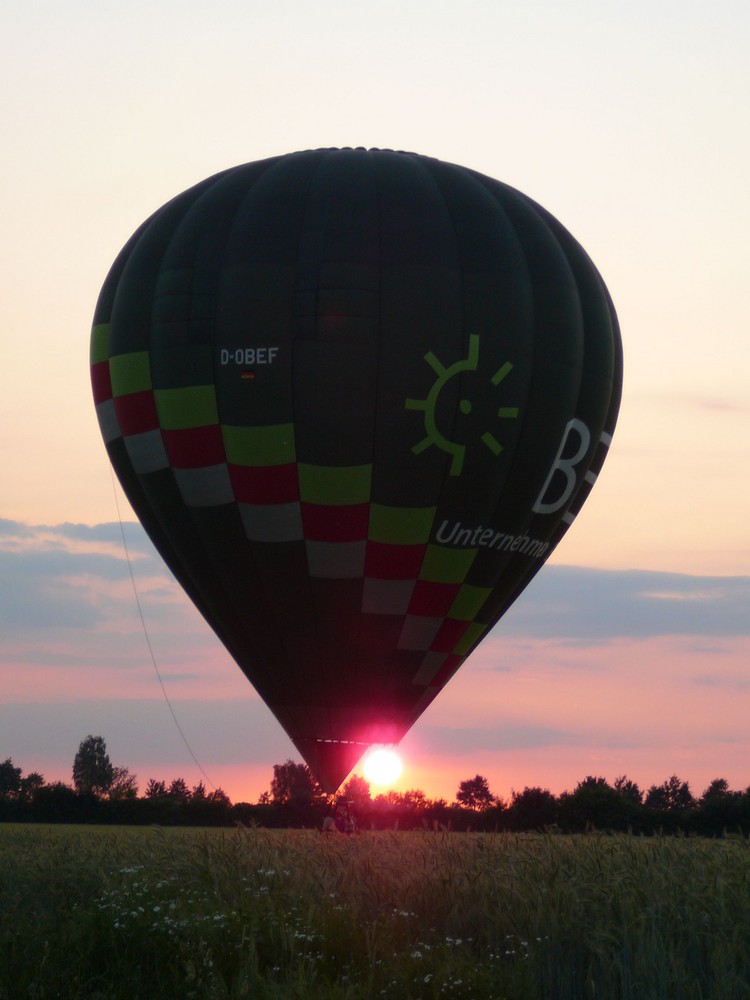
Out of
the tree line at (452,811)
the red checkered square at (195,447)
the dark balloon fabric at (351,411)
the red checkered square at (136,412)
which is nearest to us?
the dark balloon fabric at (351,411)

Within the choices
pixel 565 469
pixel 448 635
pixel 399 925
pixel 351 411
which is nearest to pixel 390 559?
pixel 448 635

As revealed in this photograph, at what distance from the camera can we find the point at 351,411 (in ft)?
67.5

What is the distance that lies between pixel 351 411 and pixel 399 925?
359 inches

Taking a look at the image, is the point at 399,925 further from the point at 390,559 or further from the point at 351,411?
the point at 351,411

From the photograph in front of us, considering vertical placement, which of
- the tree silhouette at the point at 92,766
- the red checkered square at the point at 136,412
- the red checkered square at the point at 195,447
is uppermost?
the tree silhouette at the point at 92,766

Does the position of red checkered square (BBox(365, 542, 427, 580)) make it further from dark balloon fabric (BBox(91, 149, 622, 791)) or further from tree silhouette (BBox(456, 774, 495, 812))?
tree silhouette (BBox(456, 774, 495, 812))

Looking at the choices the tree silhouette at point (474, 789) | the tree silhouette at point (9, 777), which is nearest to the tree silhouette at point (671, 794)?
the tree silhouette at point (474, 789)

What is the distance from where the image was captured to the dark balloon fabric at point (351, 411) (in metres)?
20.7

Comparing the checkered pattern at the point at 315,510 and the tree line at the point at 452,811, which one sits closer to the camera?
the checkered pattern at the point at 315,510

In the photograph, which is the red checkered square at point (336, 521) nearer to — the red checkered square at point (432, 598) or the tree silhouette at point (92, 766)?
the red checkered square at point (432, 598)

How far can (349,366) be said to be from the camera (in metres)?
20.5

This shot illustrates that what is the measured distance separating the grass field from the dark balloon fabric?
6.32m

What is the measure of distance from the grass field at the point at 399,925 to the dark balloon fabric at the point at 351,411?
6315mm

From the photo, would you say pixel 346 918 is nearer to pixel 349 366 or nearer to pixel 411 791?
pixel 349 366
